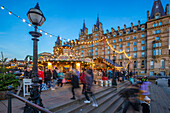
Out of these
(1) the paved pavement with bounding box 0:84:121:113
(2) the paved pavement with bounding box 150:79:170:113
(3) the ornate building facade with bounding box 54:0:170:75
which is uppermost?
(3) the ornate building facade with bounding box 54:0:170:75

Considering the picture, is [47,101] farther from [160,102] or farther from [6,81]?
[160,102]

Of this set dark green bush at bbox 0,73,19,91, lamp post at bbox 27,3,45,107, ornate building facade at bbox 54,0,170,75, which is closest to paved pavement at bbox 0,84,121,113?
dark green bush at bbox 0,73,19,91

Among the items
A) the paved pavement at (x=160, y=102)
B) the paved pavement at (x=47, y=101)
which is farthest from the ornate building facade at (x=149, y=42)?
the paved pavement at (x=160, y=102)

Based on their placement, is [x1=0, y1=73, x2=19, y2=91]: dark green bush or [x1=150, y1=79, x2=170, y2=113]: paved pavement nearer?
[x1=0, y1=73, x2=19, y2=91]: dark green bush

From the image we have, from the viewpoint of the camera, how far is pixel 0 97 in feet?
16.3

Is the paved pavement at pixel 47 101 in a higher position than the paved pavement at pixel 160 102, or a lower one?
higher

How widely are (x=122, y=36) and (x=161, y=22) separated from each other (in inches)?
586

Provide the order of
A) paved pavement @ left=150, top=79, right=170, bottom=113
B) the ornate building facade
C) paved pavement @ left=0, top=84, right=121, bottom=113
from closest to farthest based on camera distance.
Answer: paved pavement @ left=0, top=84, right=121, bottom=113, paved pavement @ left=150, top=79, right=170, bottom=113, the ornate building facade

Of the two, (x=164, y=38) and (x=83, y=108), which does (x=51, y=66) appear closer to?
(x=83, y=108)

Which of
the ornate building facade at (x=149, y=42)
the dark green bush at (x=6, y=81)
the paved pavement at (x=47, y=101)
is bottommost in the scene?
the paved pavement at (x=47, y=101)

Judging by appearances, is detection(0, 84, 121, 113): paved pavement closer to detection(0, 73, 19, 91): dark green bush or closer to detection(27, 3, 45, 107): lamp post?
detection(0, 73, 19, 91): dark green bush

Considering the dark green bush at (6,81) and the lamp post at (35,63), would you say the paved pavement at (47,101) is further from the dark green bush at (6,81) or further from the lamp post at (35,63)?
the lamp post at (35,63)

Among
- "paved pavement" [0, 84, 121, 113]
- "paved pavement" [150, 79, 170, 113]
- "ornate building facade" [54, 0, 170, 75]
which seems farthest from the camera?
"ornate building facade" [54, 0, 170, 75]

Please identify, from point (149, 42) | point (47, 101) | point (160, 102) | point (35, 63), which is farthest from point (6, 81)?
point (149, 42)
